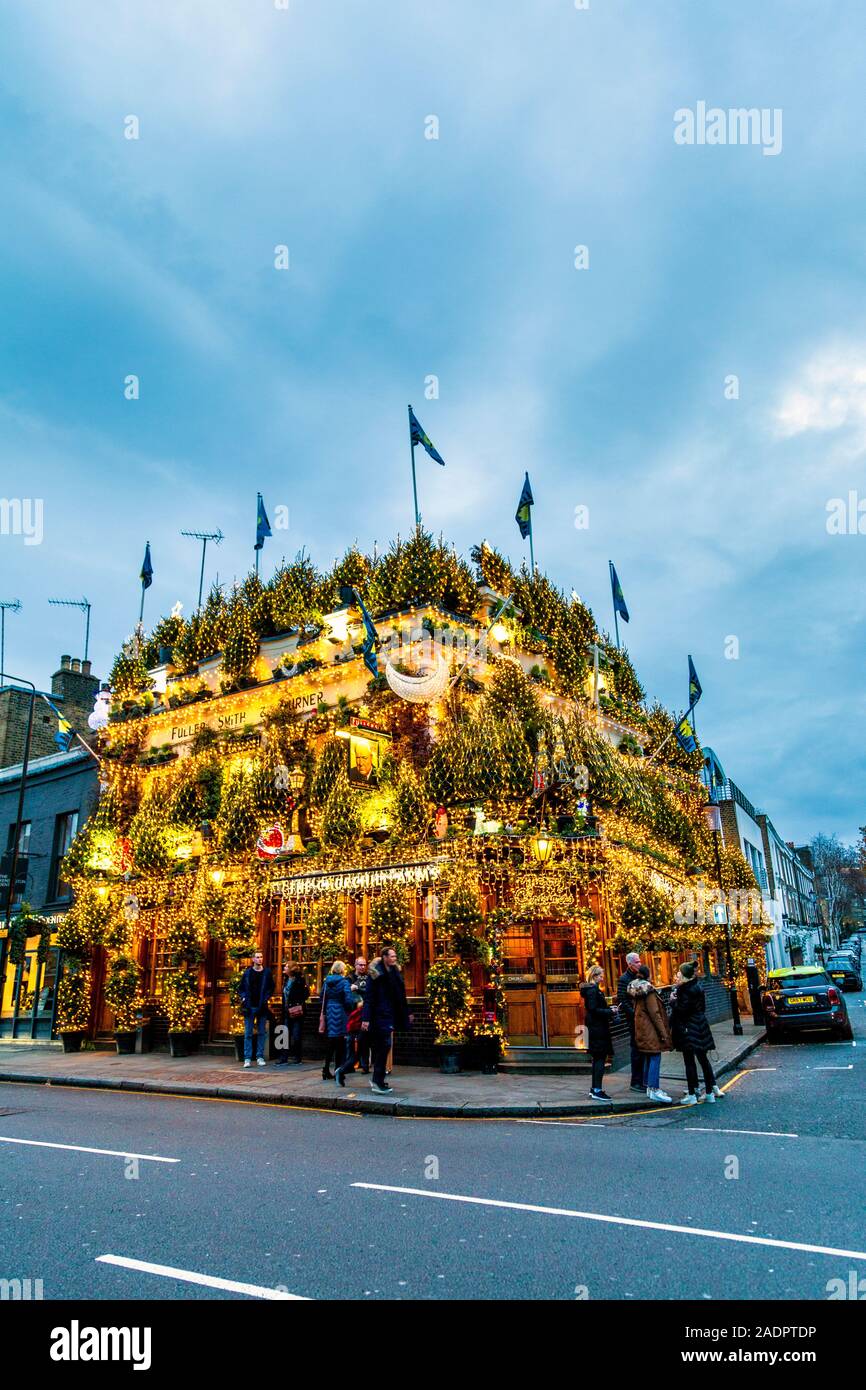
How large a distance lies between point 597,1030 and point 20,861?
20.4 meters

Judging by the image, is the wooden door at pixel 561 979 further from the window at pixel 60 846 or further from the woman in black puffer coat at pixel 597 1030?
the window at pixel 60 846

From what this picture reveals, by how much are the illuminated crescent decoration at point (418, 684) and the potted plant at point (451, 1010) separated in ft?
18.6

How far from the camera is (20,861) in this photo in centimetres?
2600

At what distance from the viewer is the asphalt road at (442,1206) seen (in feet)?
15.5

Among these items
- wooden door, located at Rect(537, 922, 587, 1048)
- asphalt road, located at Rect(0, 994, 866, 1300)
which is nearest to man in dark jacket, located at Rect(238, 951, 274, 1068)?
wooden door, located at Rect(537, 922, 587, 1048)

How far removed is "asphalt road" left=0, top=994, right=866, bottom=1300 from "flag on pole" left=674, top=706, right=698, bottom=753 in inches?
625

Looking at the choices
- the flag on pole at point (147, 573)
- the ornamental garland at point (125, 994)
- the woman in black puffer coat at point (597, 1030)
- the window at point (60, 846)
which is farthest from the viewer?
the flag on pole at point (147, 573)

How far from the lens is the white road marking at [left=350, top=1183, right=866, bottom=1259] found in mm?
5152

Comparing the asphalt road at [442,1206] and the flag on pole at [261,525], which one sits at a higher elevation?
the flag on pole at [261,525]

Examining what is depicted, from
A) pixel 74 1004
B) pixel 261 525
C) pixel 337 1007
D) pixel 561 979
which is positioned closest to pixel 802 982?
pixel 561 979

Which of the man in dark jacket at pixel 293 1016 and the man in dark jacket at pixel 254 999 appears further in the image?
the man in dark jacket at pixel 254 999

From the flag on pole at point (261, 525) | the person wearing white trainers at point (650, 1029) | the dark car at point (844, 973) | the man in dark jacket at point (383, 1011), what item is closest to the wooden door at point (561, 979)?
the person wearing white trainers at point (650, 1029)

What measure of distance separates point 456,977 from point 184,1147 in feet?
22.7

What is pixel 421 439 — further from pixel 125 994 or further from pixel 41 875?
pixel 41 875
